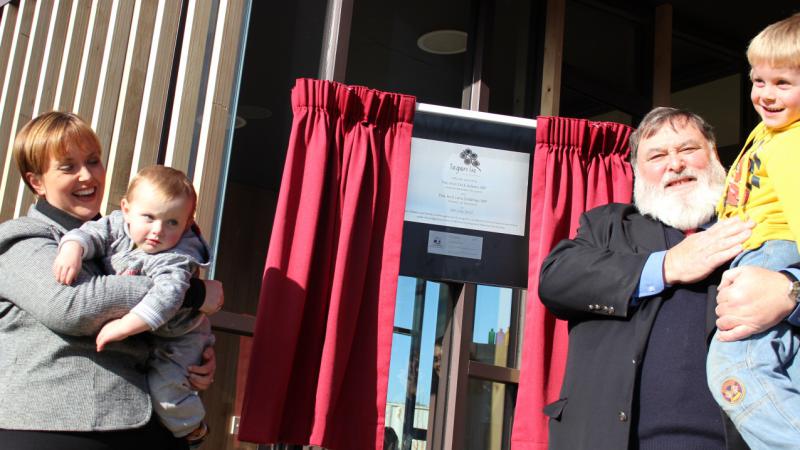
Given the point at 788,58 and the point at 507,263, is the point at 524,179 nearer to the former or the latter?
the point at 507,263

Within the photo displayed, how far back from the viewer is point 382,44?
4.27 m

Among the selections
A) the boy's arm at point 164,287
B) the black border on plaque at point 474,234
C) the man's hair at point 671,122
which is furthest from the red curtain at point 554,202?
the boy's arm at point 164,287

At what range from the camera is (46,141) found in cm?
178

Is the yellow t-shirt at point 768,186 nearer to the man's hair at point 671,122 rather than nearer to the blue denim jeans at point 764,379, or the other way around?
the blue denim jeans at point 764,379

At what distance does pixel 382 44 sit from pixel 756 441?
3.19m

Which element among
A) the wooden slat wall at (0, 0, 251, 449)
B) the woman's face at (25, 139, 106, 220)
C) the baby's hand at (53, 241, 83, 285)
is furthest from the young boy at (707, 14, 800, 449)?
the wooden slat wall at (0, 0, 251, 449)

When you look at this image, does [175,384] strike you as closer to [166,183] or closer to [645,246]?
[166,183]

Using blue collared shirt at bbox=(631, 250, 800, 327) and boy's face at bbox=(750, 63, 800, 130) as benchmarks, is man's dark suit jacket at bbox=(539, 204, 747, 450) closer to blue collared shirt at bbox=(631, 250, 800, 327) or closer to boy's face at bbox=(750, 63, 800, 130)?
blue collared shirt at bbox=(631, 250, 800, 327)

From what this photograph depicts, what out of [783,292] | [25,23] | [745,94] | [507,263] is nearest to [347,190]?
[507,263]

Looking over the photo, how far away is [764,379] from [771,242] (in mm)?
307

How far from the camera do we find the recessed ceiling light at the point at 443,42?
4.05 metres

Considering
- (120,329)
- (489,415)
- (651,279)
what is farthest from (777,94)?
(489,415)

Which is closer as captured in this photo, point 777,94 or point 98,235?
point 777,94

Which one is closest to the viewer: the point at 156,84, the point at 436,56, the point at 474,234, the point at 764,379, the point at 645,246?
the point at 764,379
